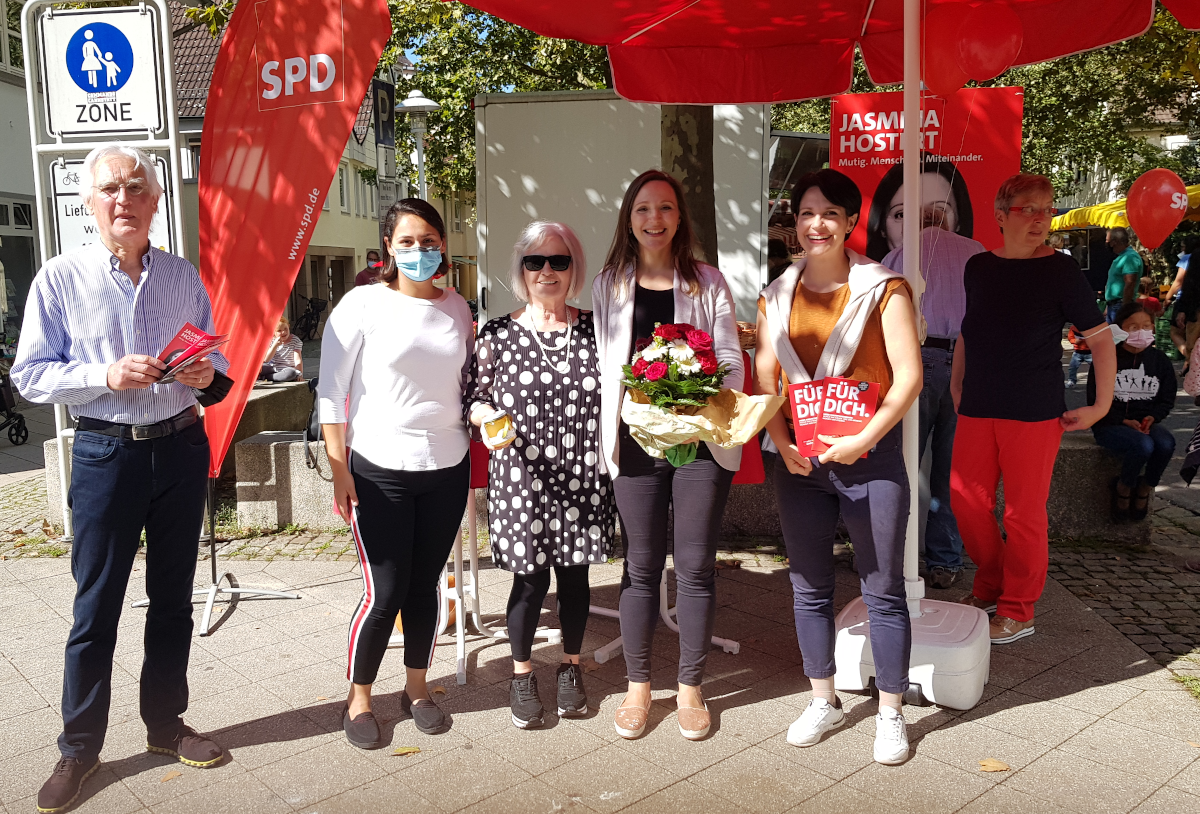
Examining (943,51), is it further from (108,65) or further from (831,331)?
(108,65)

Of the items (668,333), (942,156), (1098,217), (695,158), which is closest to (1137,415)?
(942,156)

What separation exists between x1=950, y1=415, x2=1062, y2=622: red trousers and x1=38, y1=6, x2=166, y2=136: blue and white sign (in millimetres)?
4906

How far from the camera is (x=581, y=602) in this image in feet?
12.7

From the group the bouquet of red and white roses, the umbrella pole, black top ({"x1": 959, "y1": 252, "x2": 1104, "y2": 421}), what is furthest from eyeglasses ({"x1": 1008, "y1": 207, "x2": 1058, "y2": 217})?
the bouquet of red and white roses

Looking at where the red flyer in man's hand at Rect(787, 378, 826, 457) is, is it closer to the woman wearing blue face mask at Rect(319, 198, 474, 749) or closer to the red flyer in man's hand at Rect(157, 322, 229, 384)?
the woman wearing blue face mask at Rect(319, 198, 474, 749)

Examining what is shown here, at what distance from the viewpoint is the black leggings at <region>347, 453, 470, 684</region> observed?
3.52m

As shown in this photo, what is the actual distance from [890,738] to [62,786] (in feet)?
9.27

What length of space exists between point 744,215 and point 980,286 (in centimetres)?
335

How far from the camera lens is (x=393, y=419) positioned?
3514 mm

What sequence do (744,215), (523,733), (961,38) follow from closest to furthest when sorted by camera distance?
(523,733), (961,38), (744,215)

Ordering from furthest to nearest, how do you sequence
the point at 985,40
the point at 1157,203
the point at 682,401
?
the point at 1157,203 < the point at 985,40 < the point at 682,401

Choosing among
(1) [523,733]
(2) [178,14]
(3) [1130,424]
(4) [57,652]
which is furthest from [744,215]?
(2) [178,14]

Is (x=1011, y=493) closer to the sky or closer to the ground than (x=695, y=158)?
closer to the ground

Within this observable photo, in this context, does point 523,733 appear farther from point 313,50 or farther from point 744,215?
point 744,215
